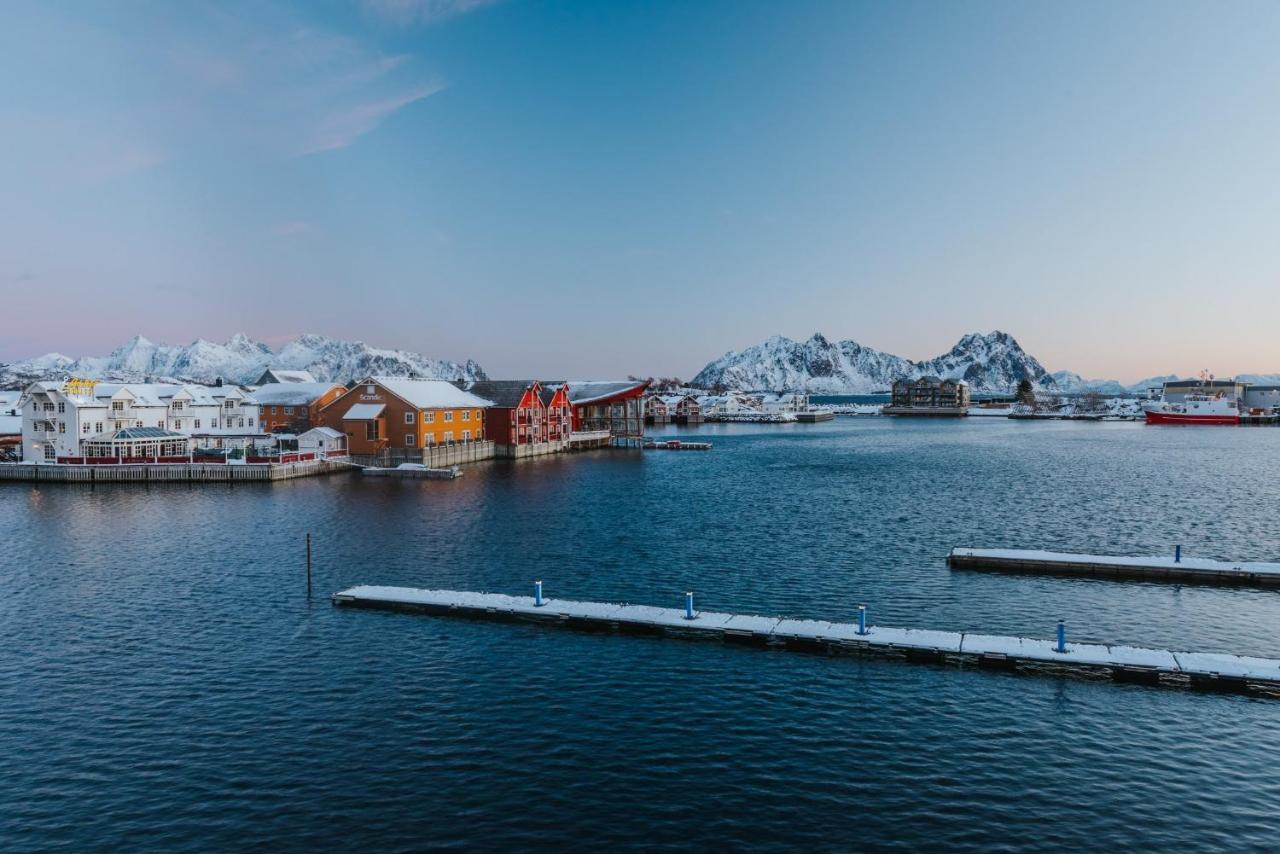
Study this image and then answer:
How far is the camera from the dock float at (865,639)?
27688mm

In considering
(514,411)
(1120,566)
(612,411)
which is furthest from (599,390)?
(1120,566)

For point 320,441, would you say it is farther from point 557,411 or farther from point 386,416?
point 557,411

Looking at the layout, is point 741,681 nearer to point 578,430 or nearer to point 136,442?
point 136,442

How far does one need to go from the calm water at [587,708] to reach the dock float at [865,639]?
1.01m

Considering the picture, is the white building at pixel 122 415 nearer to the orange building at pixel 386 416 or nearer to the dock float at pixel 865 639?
the orange building at pixel 386 416

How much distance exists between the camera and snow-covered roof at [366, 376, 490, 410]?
97062 mm

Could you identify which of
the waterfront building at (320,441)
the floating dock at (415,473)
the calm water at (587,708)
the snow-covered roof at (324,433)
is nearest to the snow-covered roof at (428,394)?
the snow-covered roof at (324,433)

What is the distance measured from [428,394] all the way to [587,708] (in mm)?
81651

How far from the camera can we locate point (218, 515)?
6272 cm

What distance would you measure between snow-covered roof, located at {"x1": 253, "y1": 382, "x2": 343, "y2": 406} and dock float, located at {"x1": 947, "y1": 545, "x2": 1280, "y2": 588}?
3575 inches

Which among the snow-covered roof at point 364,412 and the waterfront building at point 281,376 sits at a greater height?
the waterfront building at point 281,376

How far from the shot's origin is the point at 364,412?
313ft

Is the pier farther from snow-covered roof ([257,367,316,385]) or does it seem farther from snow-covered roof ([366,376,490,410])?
snow-covered roof ([257,367,316,385])

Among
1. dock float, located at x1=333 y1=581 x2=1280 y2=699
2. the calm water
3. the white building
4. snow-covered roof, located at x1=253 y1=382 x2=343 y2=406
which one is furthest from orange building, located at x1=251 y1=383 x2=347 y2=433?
dock float, located at x1=333 y1=581 x2=1280 y2=699
